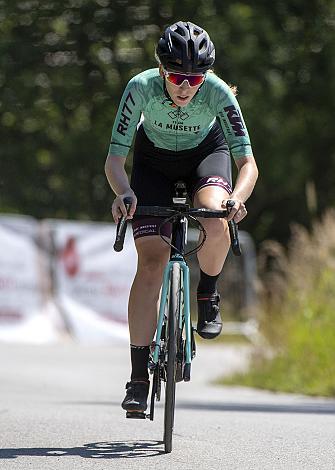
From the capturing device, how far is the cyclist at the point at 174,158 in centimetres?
668

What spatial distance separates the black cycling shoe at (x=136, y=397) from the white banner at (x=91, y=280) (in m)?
10.5

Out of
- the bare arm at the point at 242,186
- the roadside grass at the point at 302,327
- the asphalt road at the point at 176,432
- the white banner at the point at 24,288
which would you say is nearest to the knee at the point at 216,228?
the bare arm at the point at 242,186

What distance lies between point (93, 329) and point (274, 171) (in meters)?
8.97

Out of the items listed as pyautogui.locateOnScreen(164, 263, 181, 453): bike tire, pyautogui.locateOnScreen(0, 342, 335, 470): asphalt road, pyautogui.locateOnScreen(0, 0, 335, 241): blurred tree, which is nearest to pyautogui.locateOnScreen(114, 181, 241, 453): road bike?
pyautogui.locateOnScreen(164, 263, 181, 453): bike tire

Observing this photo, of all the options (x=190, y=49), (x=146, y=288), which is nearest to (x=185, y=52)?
(x=190, y=49)

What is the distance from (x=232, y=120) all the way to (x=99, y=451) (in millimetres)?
1856

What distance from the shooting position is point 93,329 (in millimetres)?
17531

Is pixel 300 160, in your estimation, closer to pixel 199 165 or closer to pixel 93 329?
pixel 93 329

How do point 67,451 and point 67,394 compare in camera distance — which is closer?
point 67,451

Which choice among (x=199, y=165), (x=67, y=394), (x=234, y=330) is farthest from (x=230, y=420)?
(x=234, y=330)

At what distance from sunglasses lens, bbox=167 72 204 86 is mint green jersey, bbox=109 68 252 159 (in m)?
0.19

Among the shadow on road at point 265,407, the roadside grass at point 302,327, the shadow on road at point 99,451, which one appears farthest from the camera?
the roadside grass at point 302,327

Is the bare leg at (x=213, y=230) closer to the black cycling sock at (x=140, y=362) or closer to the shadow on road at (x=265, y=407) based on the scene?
the black cycling sock at (x=140, y=362)

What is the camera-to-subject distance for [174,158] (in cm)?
701
